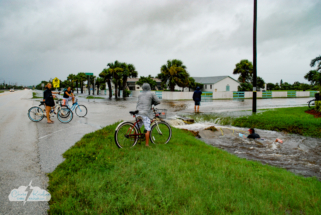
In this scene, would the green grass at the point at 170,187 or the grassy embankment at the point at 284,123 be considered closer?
the green grass at the point at 170,187

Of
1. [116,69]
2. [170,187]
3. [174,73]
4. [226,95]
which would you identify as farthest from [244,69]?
[170,187]

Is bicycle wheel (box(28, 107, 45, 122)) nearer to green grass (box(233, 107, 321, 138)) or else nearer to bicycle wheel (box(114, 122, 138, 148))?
bicycle wheel (box(114, 122, 138, 148))

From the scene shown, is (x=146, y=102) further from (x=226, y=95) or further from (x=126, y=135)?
(x=226, y=95)

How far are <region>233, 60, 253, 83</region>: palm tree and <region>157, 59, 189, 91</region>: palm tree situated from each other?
2356 centimetres

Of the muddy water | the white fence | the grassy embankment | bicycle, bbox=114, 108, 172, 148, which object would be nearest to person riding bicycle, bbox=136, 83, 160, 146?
bicycle, bbox=114, 108, 172, 148

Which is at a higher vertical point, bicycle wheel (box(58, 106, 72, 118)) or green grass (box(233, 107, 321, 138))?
bicycle wheel (box(58, 106, 72, 118))

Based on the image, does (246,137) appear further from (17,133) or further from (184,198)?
(17,133)

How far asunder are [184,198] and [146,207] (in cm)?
61

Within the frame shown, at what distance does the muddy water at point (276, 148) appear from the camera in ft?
19.1

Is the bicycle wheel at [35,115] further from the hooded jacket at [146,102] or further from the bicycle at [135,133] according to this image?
the hooded jacket at [146,102]

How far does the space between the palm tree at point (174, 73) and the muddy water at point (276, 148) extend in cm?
3110

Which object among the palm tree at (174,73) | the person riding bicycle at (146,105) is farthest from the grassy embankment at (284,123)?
the palm tree at (174,73)

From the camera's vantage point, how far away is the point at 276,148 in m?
7.53

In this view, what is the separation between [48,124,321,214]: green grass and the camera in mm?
3018
